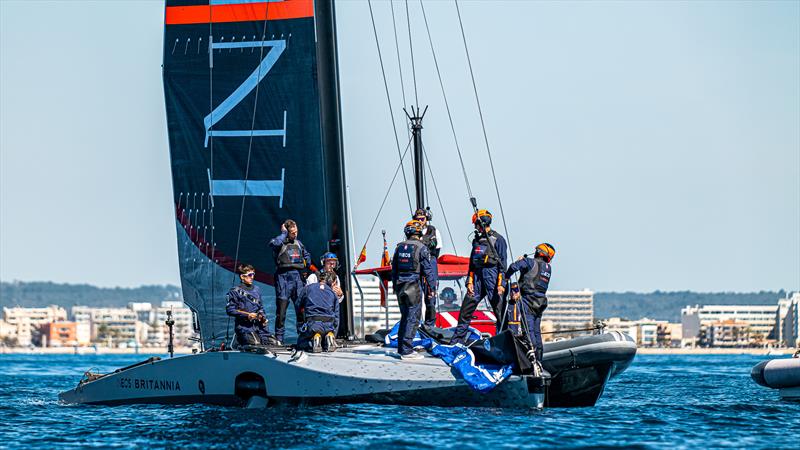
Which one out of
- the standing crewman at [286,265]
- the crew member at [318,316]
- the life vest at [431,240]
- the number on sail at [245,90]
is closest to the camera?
the crew member at [318,316]

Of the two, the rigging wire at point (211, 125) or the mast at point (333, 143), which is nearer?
the mast at point (333, 143)

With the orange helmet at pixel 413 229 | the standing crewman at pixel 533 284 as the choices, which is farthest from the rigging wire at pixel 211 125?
the standing crewman at pixel 533 284

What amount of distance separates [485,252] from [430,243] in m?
1.04

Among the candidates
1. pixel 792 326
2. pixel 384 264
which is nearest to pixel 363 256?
pixel 384 264

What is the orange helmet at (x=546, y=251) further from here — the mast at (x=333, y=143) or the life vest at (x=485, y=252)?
the mast at (x=333, y=143)

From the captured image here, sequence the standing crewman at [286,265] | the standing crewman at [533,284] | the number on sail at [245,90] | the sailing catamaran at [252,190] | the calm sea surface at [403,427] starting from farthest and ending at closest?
the number on sail at [245,90]
the standing crewman at [286,265]
the sailing catamaran at [252,190]
the standing crewman at [533,284]
the calm sea surface at [403,427]

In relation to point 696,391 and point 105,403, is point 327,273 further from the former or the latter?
point 696,391

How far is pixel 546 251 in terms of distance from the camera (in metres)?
15.8

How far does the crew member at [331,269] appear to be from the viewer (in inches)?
650

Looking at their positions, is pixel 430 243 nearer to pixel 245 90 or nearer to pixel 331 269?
pixel 331 269

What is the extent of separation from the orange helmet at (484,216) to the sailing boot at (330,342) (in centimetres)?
209

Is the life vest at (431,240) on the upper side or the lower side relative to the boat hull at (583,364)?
upper

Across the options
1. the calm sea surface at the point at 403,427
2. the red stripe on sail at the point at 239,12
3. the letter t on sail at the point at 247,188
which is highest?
the red stripe on sail at the point at 239,12

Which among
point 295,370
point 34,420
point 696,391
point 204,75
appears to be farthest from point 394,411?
point 696,391
